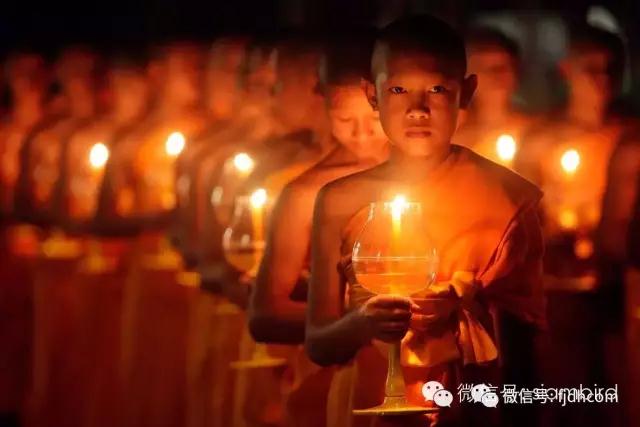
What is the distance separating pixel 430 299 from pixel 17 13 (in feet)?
5.35

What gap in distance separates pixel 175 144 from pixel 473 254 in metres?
1.05

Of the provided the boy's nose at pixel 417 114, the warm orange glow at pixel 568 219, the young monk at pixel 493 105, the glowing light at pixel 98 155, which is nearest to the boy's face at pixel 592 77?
the young monk at pixel 493 105

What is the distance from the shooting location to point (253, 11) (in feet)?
12.1

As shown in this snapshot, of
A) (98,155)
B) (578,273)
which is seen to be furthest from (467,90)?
(98,155)

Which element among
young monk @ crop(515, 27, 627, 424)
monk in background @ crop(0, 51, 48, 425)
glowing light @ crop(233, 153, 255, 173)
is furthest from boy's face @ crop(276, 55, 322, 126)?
monk in background @ crop(0, 51, 48, 425)

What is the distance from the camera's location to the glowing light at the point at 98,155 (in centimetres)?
406

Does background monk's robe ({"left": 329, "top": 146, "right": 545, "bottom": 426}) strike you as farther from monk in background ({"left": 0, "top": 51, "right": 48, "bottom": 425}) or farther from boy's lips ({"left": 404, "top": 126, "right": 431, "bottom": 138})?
monk in background ({"left": 0, "top": 51, "right": 48, "bottom": 425})

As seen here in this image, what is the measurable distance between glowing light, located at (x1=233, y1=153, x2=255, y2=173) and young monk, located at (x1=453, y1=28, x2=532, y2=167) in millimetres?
590

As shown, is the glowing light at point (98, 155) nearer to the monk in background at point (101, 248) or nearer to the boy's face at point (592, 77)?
the monk in background at point (101, 248)

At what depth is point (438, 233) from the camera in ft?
9.93

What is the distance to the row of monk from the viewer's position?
303cm

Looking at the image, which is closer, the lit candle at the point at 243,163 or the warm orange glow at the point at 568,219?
the warm orange glow at the point at 568,219

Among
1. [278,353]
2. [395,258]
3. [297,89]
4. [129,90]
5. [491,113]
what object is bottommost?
[278,353]

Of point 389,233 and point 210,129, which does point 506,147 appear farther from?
point 210,129
